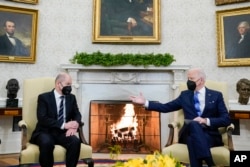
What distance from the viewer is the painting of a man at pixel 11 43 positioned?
5308 mm

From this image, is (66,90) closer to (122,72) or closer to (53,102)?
(53,102)

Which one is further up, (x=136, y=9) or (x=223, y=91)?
(x=136, y=9)

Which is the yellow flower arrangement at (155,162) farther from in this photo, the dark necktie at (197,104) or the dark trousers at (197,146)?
the dark necktie at (197,104)

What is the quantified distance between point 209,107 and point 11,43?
417 centimetres

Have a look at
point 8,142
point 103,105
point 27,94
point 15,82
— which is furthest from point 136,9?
point 8,142

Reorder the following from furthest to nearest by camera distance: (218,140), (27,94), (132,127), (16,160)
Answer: (132,127) < (16,160) < (27,94) < (218,140)

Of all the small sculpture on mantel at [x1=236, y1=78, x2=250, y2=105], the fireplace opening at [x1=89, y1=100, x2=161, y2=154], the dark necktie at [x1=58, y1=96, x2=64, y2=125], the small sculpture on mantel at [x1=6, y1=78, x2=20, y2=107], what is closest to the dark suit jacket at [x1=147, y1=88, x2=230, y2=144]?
the dark necktie at [x1=58, y1=96, x2=64, y2=125]

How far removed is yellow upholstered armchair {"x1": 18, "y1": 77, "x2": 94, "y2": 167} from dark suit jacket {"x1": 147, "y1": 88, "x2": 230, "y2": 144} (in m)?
0.99

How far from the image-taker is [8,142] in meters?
5.24

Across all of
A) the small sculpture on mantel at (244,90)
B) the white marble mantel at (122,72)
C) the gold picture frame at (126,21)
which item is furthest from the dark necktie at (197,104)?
the gold picture frame at (126,21)

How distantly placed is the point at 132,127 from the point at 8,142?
99.7 inches

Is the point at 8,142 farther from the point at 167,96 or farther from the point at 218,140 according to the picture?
the point at 218,140

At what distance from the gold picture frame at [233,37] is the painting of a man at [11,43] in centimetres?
409

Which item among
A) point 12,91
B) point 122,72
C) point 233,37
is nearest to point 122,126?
point 122,72
